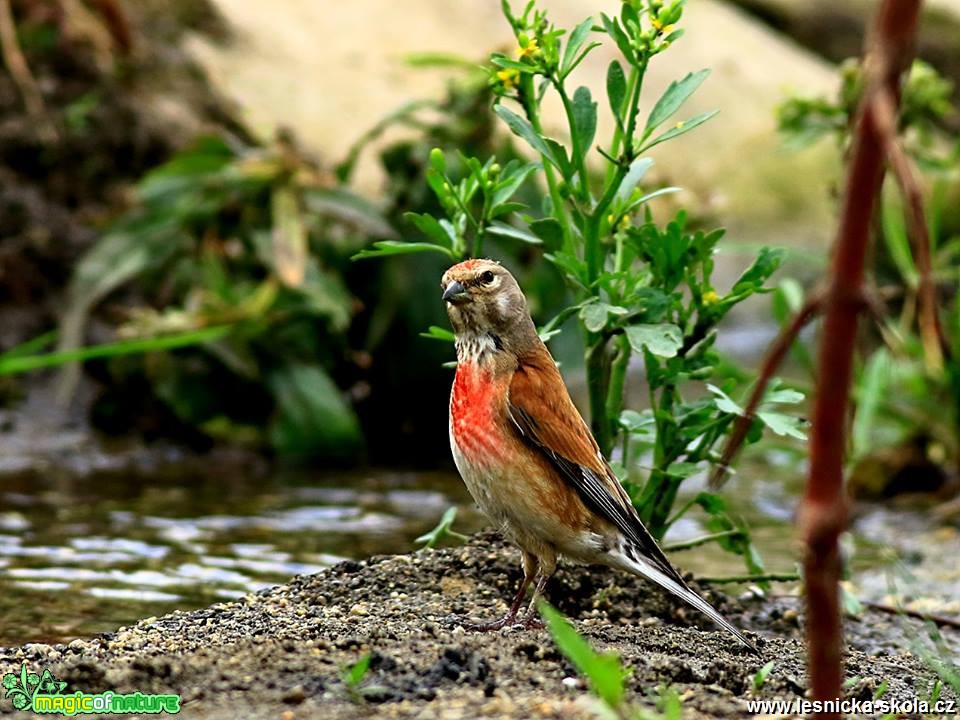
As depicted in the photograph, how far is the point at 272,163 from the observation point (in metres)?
6.69

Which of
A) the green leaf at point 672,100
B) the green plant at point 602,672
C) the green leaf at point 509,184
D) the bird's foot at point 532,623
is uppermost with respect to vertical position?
the green leaf at point 672,100

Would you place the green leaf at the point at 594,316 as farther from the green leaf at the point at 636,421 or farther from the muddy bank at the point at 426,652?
the muddy bank at the point at 426,652

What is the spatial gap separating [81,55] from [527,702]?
20.5 feet

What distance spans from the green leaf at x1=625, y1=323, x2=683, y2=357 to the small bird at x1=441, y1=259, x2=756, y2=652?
317 millimetres

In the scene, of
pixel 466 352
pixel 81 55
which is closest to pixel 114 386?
pixel 81 55

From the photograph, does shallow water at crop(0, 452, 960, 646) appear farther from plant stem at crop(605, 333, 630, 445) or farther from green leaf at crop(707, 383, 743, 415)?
green leaf at crop(707, 383, 743, 415)

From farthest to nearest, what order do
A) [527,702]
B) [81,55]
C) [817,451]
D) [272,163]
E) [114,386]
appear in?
[81,55] → [114,386] → [272,163] → [527,702] → [817,451]

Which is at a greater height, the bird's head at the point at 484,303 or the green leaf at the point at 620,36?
the green leaf at the point at 620,36

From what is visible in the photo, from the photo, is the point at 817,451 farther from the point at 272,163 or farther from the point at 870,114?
the point at 272,163

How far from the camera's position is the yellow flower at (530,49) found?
364cm

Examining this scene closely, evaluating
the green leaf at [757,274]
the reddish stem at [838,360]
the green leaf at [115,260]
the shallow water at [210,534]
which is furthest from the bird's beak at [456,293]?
the green leaf at [115,260]

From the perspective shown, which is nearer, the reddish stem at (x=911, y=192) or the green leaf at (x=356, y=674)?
the reddish stem at (x=911, y=192)

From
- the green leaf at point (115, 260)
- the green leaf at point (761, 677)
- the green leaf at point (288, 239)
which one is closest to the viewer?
the green leaf at point (761, 677)

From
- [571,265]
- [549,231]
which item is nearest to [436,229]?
[549,231]
